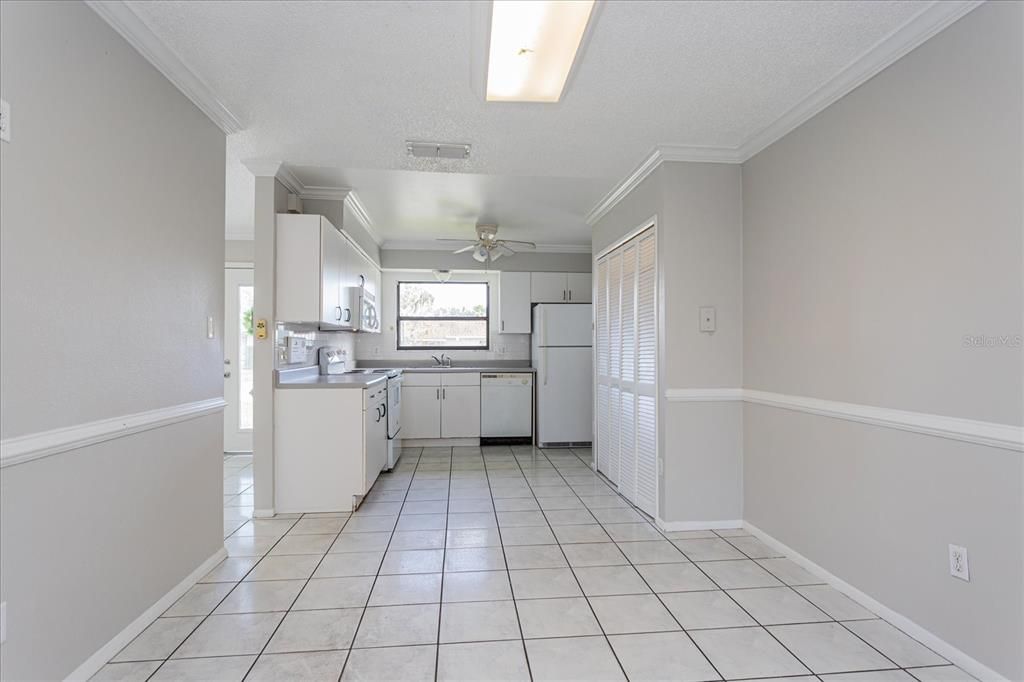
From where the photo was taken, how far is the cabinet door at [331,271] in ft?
11.1

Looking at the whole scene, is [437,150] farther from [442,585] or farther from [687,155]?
→ [442,585]

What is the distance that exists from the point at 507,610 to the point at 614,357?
2.30m

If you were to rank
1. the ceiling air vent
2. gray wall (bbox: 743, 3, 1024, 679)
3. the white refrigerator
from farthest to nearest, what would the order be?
1. the white refrigerator
2. the ceiling air vent
3. gray wall (bbox: 743, 3, 1024, 679)

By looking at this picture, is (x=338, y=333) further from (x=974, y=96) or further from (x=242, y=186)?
(x=974, y=96)

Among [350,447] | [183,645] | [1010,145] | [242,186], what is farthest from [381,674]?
[242,186]

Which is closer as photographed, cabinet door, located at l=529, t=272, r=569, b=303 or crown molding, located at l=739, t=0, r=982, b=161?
crown molding, located at l=739, t=0, r=982, b=161

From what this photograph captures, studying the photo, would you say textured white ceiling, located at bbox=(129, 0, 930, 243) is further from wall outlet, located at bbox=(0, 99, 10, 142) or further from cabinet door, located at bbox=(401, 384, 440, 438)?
cabinet door, located at bbox=(401, 384, 440, 438)

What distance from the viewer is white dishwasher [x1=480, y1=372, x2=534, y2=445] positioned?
18.9ft

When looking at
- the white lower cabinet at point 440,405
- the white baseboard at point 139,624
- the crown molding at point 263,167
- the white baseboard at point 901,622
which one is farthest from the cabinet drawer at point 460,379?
the white baseboard at point 901,622

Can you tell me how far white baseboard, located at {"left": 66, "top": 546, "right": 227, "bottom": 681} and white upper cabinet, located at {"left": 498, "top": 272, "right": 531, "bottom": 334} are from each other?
159 inches

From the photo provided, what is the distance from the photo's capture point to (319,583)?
2.32 metres

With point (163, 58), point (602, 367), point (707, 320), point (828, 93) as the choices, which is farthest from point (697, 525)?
point (163, 58)

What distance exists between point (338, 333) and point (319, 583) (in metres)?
3.23

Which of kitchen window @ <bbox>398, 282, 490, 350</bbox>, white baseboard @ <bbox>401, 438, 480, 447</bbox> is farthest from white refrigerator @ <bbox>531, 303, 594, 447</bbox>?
kitchen window @ <bbox>398, 282, 490, 350</bbox>
